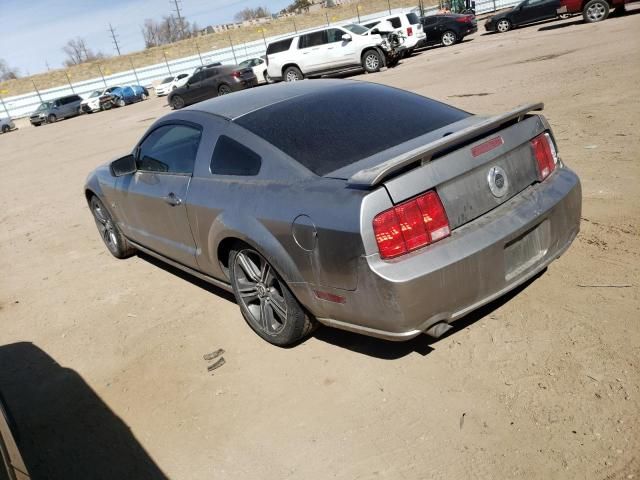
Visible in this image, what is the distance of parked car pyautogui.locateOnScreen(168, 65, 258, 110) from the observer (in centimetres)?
2186

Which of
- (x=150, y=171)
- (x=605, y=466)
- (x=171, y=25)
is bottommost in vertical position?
Answer: (x=605, y=466)

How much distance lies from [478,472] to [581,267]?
6.35 feet

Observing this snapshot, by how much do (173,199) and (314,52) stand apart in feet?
57.9

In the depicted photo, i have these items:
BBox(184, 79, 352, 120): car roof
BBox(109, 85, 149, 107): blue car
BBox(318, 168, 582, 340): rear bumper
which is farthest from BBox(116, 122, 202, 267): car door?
BBox(109, 85, 149, 107): blue car

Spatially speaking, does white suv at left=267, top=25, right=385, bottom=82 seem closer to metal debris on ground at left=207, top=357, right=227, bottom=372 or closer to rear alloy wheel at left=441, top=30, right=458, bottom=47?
rear alloy wheel at left=441, top=30, right=458, bottom=47

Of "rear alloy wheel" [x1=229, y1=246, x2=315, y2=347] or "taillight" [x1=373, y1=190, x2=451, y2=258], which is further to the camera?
"rear alloy wheel" [x1=229, y1=246, x2=315, y2=347]

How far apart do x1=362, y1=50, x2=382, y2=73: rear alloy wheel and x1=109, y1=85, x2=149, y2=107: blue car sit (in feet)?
68.3

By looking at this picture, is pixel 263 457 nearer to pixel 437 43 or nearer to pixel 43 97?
pixel 437 43

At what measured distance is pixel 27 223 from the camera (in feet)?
26.6

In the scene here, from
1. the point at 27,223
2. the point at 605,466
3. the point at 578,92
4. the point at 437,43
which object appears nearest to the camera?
the point at 605,466

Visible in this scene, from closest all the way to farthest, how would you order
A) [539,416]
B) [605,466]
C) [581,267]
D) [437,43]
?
[605,466]
[539,416]
[581,267]
[437,43]

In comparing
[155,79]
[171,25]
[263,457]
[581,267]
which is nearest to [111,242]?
Answer: [263,457]

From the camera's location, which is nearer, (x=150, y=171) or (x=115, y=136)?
(x=150, y=171)

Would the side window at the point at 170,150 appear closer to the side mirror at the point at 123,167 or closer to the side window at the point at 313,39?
the side mirror at the point at 123,167
